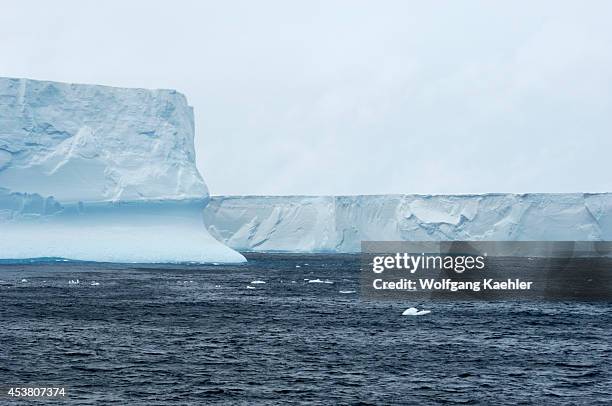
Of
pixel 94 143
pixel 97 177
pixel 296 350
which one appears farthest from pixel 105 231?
pixel 296 350

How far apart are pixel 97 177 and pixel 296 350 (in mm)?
42358

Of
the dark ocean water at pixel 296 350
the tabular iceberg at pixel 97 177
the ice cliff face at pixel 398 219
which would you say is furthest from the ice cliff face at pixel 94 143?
the ice cliff face at pixel 398 219

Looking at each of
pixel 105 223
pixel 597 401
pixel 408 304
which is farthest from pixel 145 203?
pixel 597 401

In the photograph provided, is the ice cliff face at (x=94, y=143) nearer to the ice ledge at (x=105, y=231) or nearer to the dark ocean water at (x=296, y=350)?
the ice ledge at (x=105, y=231)

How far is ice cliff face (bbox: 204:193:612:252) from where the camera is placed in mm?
92875

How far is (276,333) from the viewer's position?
2452 cm

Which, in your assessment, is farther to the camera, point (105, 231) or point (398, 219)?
point (398, 219)

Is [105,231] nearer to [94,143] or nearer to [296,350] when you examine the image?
[94,143]

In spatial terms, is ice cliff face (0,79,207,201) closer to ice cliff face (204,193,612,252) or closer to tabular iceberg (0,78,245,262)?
tabular iceberg (0,78,245,262)

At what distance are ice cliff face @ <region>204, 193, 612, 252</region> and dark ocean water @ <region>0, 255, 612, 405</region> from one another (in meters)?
58.3

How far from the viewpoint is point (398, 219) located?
9681cm

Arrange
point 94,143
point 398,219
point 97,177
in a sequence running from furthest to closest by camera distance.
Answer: point 398,219
point 94,143
point 97,177

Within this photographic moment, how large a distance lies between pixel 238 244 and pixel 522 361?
86.3 m

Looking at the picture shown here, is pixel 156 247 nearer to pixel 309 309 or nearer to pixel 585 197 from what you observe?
pixel 309 309
